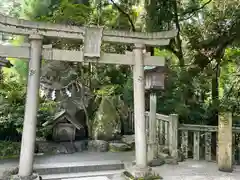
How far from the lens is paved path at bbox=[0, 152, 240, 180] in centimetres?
521

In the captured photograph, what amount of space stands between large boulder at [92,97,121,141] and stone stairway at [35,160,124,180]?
1940 mm

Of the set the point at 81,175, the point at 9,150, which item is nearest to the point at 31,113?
the point at 81,175

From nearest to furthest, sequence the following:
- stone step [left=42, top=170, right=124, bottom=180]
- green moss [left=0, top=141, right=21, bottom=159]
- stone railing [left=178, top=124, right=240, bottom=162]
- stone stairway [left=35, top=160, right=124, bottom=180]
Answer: stone step [left=42, top=170, right=124, bottom=180] → stone stairway [left=35, top=160, right=124, bottom=180] → stone railing [left=178, top=124, right=240, bottom=162] → green moss [left=0, top=141, right=21, bottom=159]

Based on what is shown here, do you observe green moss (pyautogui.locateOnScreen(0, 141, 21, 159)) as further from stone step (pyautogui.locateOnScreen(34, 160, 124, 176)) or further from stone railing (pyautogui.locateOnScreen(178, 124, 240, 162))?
stone railing (pyautogui.locateOnScreen(178, 124, 240, 162))

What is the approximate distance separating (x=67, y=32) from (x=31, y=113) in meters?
1.72

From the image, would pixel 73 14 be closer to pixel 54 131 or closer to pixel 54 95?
pixel 54 95

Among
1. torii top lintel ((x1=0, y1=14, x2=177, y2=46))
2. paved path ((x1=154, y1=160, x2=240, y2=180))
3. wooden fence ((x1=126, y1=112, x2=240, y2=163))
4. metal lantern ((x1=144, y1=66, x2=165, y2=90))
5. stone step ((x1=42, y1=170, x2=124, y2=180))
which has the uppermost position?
torii top lintel ((x1=0, y1=14, x2=177, y2=46))

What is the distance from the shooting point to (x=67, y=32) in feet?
15.9

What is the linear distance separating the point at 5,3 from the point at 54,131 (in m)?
15.7

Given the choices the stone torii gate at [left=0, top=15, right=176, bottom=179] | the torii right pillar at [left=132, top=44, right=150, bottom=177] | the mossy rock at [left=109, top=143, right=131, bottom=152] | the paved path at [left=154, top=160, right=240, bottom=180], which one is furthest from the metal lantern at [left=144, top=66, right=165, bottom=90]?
the mossy rock at [left=109, top=143, right=131, bottom=152]

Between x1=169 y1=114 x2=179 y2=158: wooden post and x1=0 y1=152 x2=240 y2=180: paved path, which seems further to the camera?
x1=169 y1=114 x2=179 y2=158: wooden post

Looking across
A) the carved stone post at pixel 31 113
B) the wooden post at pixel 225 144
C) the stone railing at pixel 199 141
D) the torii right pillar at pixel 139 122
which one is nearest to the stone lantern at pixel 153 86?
the torii right pillar at pixel 139 122

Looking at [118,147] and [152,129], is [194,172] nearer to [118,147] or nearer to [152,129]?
[152,129]

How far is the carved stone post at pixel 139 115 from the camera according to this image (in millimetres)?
5062
